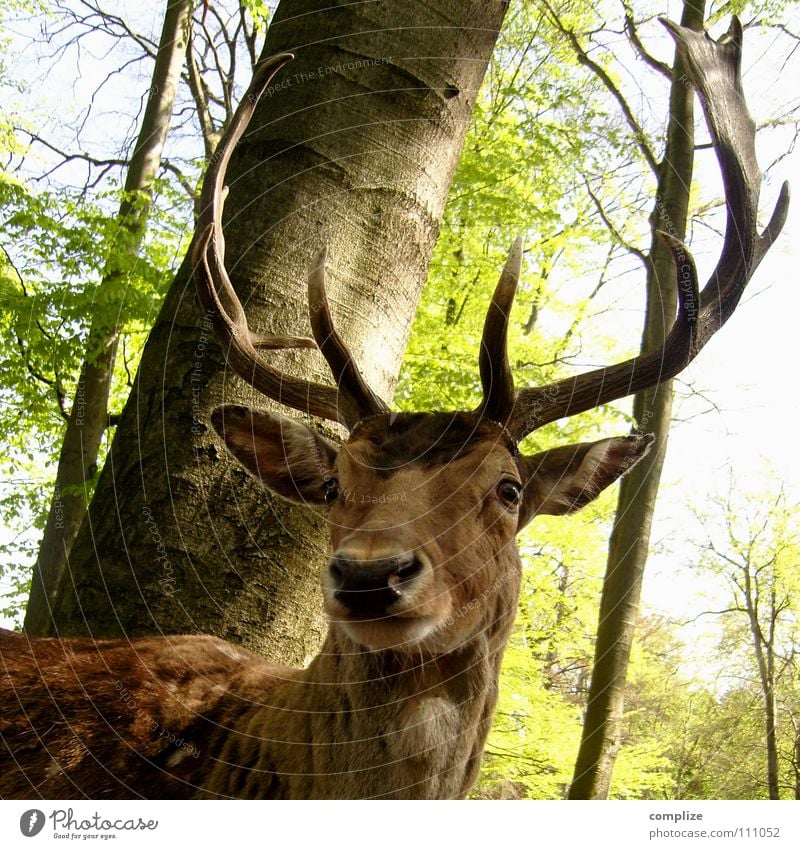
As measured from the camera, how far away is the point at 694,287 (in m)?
2.45

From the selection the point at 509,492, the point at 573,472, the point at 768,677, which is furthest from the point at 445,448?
the point at 768,677

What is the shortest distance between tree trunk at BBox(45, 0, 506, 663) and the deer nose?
3.61 ft

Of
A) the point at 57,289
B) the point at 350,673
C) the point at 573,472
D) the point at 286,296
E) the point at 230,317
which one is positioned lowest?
the point at 350,673

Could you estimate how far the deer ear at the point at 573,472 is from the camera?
8.13ft

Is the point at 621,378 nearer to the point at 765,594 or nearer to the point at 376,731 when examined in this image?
the point at 376,731

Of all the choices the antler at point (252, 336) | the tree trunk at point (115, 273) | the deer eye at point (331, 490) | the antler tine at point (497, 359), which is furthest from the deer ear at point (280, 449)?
the tree trunk at point (115, 273)

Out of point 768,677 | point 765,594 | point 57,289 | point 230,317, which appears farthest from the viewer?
point 57,289

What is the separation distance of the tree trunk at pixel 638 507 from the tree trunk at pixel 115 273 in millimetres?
3030

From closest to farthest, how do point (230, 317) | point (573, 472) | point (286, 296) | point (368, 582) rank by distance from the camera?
1. point (368, 582)
2. point (573, 472)
3. point (230, 317)
4. point (286, 296)

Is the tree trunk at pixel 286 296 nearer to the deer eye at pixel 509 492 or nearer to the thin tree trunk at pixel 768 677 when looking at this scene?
the deer eye at pixel 509 492

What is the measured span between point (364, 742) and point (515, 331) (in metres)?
4.87

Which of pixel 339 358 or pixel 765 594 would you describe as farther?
pixel 765 594

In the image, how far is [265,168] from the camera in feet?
10.6

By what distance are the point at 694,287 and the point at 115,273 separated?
4.64 m
